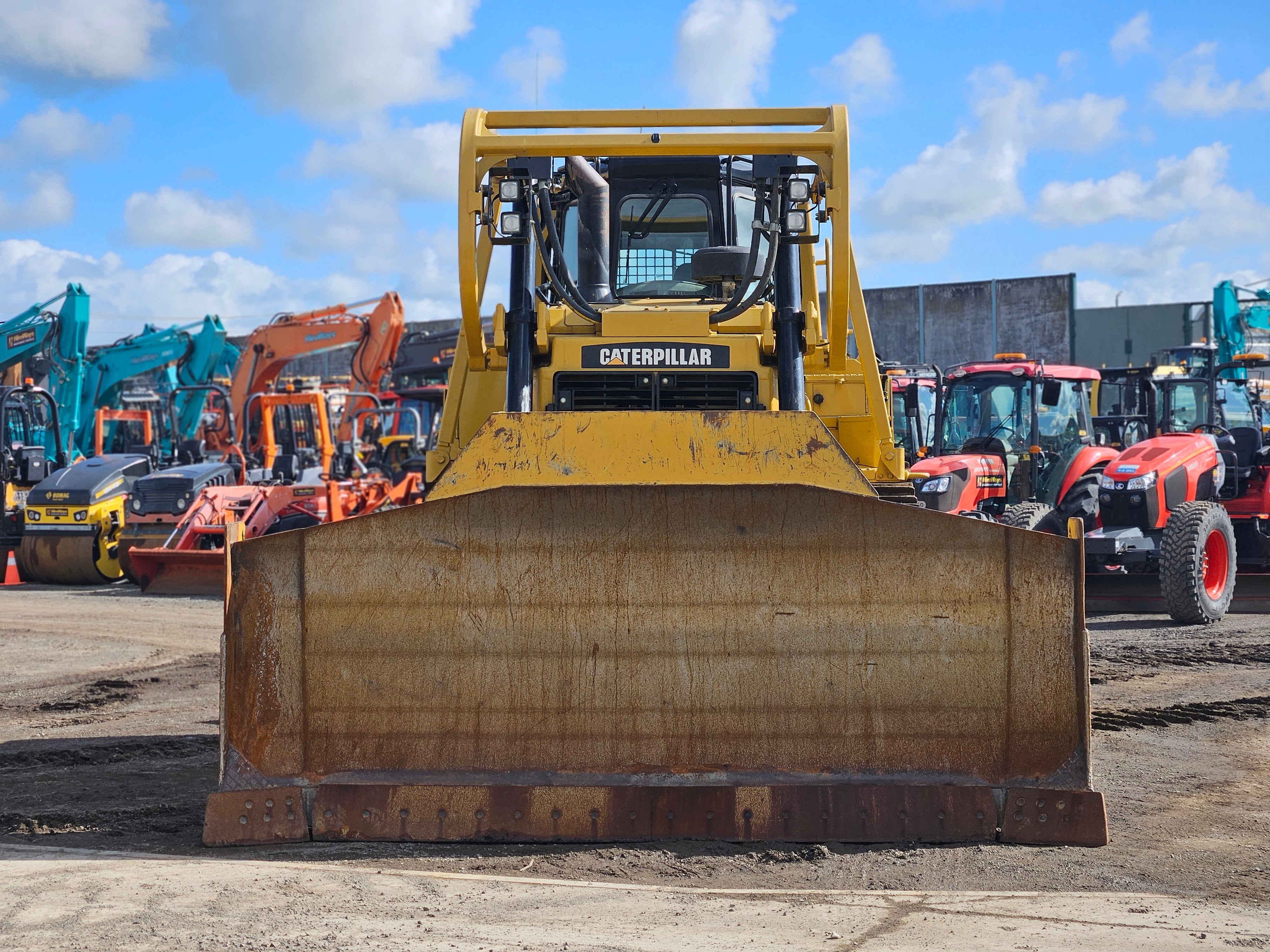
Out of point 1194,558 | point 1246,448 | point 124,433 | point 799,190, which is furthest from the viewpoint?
point 124,433

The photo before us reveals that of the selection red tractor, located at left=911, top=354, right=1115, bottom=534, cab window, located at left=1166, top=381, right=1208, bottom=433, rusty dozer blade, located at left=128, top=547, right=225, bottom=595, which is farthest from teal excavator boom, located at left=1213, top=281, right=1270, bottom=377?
rusty dozer blade, located at left=128, top=547, right=225, bottom=595

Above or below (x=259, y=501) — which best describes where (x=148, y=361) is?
above

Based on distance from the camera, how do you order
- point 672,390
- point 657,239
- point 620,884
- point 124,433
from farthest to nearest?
point 124,433, point 657,239, point 672,390, point 620,884

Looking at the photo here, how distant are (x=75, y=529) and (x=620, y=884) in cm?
1334

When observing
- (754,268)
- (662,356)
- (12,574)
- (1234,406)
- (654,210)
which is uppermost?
(1234,406)

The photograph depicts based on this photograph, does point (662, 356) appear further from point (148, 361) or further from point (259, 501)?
point (148, 361)

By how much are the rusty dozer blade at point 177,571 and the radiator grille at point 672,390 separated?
341 inches

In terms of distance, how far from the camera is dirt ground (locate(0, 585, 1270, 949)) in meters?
3.48

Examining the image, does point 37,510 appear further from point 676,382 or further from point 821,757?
point 821,757

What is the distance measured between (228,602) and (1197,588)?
885 centimetres

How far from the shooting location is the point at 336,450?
1823 centimetres

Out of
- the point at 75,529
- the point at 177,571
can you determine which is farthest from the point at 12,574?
the point at 177,571

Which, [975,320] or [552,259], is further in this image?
[975,320]

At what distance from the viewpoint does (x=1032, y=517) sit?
1089cm
